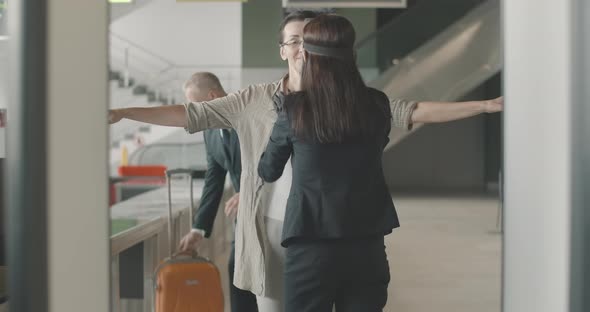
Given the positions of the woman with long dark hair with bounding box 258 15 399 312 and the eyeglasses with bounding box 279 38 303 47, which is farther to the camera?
the eyeglasses with bounding box 279 38 303 47

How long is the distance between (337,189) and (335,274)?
0.25 m

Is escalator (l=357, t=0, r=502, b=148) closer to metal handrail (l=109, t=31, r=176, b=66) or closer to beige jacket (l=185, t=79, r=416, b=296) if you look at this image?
metal handrail (l=109, t=31, r=176, b=66)

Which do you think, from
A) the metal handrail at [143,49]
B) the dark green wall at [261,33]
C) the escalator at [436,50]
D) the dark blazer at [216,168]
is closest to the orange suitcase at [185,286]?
the dark blazer at [216,168]

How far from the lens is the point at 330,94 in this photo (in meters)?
2.06

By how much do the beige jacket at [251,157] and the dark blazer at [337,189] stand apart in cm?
34

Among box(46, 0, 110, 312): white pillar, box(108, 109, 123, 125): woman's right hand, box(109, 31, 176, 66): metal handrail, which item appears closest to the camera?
box(46, 0, 110, 312): white pillar

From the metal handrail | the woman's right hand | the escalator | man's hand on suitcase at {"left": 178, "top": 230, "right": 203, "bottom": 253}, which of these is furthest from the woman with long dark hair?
the metal handrail

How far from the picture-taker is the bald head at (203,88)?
3.46m

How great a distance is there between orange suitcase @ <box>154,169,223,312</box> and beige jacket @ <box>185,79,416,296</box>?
1278mm

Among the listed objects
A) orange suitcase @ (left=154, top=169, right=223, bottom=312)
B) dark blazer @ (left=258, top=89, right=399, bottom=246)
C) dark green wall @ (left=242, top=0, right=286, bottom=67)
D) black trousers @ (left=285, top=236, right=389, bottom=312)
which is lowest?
orange suitcase @ (left=154, top=169, right=223, bottom=312)

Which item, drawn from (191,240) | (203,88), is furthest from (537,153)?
(191,240)

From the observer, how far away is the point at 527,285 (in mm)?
1870

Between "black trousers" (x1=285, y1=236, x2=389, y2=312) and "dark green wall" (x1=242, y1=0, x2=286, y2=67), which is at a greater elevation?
"dark green wall" (x1=242, y1=0, x2=286, y2=67)

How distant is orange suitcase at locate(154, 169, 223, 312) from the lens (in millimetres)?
3697
